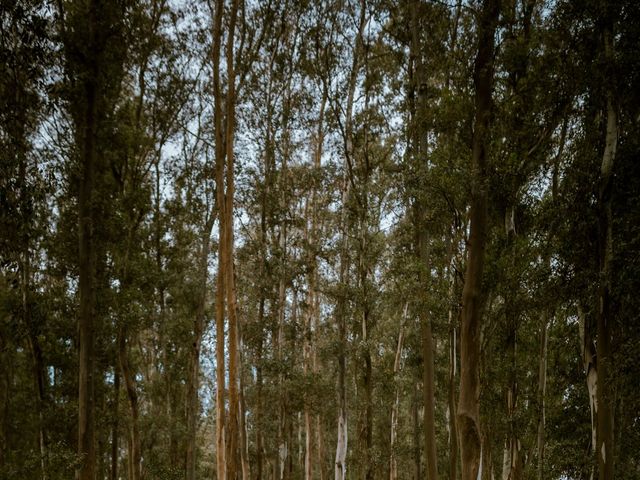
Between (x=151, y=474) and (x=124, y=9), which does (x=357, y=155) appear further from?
(x=151, y=474)

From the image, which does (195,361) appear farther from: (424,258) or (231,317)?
(424,258)

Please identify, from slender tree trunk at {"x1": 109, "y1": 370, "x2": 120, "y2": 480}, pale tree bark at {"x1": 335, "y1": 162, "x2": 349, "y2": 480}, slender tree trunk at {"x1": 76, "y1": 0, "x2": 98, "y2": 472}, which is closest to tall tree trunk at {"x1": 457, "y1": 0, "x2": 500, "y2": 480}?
pale tree bark at {"x1": 335, "y1": 162, "x2": 349, "y2": 480}

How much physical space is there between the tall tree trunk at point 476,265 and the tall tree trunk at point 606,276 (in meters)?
1.57

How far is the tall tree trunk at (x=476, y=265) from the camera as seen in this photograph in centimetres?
770

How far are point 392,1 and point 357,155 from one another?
4302mm

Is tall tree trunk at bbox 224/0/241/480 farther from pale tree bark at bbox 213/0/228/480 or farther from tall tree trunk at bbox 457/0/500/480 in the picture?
tall tree trunk at bbox 457/0/500/480

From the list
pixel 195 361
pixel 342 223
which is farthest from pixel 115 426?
pixel 342 223

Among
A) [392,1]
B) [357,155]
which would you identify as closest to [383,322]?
[357,155]

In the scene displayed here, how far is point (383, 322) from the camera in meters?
19.8

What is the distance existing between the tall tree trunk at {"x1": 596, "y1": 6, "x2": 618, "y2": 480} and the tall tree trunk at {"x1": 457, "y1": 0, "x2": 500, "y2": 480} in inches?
61.9

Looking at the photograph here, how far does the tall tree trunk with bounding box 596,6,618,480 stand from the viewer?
712 cm

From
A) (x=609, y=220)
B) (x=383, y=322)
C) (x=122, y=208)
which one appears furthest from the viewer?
→ (x=383, y=322)

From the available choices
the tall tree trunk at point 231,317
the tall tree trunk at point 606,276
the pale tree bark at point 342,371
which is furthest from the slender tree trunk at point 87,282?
the tall tree trunk at point 606,276

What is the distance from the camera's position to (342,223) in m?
14.8
